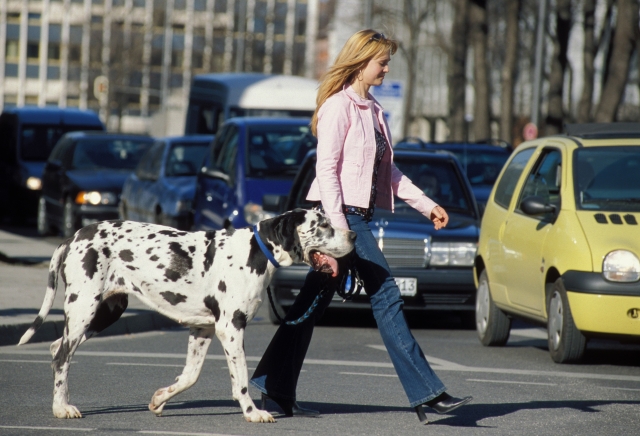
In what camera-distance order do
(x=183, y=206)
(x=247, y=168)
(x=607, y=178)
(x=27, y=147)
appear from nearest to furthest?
1. (x=607, y=178)
2. (x=247, y=168)
3. (x=183, y=206)
4. (x=27, y=147)

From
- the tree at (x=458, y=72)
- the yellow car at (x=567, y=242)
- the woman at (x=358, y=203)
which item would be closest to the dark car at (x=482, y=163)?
the yellow car at (x=567, y=242)

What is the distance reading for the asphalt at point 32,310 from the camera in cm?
1046

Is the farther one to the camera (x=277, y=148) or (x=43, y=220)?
(x=43, y=220)

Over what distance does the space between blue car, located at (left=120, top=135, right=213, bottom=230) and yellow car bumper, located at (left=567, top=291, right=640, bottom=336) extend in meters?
9.31

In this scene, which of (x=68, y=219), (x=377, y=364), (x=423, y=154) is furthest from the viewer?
(x=68, y=219)

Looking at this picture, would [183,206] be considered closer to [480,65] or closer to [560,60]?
[480,65]

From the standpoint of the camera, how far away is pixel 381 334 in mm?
6746

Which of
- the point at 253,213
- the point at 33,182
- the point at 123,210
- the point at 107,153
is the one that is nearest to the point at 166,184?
the point at 123,210

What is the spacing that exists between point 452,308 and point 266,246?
221 inches

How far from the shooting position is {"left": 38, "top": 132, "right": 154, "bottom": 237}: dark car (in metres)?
21.7

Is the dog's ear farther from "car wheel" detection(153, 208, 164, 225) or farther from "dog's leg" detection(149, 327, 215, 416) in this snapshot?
"car wheel" detection(153, 208, 164, 225)

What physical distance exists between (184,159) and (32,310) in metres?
8.62

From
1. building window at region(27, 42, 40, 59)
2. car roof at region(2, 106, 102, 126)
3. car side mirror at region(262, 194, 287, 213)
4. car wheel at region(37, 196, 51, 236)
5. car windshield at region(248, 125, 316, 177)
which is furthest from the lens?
building window at region(27, 42, 40, 59)

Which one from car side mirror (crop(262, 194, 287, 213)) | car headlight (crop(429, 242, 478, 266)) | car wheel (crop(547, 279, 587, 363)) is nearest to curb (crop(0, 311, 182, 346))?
car side mirror (crop(262, 194, 287, 213))
